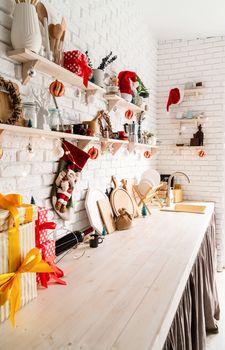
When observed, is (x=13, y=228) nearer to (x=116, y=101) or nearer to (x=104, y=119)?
(x=104, y=119)

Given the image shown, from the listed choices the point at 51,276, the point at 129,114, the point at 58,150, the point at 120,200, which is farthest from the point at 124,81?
the point at 51,276

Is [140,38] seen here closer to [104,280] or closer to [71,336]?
[104,280]

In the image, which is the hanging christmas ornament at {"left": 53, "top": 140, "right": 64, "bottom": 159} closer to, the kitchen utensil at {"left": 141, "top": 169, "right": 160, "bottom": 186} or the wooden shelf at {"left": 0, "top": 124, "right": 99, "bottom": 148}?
the wooden shelf at {"left": 0, "top": 124, "right": 99, "bottom": 148}

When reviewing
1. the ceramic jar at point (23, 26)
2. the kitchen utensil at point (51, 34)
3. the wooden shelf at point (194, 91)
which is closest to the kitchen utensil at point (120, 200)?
the kitchen utensil at point (51, 34)

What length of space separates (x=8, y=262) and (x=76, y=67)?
108 cm

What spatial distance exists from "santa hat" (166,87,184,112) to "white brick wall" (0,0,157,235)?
0.42m

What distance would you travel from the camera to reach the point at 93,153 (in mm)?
2021

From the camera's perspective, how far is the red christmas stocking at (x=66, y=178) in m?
1.64

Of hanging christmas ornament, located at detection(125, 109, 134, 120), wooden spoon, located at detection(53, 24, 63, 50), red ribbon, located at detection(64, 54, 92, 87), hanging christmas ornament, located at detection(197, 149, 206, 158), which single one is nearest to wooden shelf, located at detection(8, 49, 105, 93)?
red ribbon, located at detection(64, 54, 92, 87)

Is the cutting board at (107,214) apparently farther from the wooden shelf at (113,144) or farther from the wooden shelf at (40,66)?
the wooden shelf at (40,66)

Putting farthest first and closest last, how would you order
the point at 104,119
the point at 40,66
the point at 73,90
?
the point at 104,119 < the point at 73,90 < the point at 40,66

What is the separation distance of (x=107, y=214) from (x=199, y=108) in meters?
2.21

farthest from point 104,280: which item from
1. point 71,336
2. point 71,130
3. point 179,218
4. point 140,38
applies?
point 140,38

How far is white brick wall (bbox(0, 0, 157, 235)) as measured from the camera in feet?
4.35
